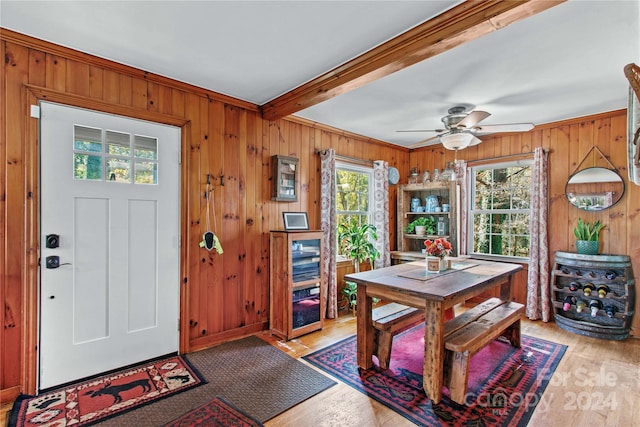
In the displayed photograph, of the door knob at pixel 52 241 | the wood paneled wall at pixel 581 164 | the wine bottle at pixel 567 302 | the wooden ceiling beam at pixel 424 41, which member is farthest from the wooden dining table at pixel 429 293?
the door knob at pixel 52 241

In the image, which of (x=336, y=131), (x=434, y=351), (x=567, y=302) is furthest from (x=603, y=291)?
(x=336, y=131)

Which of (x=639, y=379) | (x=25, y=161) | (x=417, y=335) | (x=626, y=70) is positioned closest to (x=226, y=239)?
(x=25, y=161)

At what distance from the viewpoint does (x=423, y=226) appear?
4953mm

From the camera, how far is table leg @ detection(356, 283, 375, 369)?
2654 mm

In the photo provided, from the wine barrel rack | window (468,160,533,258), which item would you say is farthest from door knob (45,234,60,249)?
the wine barrel rack

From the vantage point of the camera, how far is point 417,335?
11.4 feet

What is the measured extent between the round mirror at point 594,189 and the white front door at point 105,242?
4.42 meters

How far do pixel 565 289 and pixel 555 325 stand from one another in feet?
1.52

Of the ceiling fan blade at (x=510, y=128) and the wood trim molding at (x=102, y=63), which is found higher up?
the wood trim molding at (x=102, y=63)

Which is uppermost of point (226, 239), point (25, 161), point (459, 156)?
point (459, 156)

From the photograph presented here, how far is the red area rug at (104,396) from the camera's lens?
6.61 feet

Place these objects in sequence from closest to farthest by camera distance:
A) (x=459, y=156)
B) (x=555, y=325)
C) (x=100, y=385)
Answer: (x=100, y=385)
(x=555, y=325)
(x=459, y=156)

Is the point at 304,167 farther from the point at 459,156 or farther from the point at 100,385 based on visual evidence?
the point at 100,385

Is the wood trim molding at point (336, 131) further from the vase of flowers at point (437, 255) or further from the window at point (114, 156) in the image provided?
the vase of flowers at point (437, 255)
